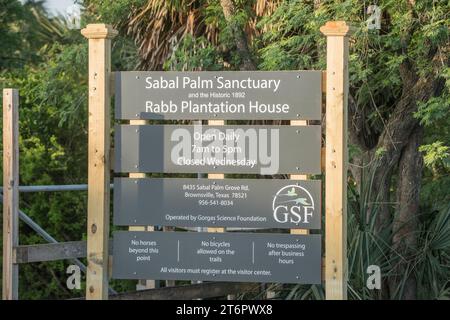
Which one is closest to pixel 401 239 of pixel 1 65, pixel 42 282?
pixel 42 282

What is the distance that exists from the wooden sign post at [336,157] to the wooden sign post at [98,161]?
5.52 feet

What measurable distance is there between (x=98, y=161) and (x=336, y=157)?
181 cm

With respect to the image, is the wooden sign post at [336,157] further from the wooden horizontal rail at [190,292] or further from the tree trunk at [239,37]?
the tree trunk at [239,37]

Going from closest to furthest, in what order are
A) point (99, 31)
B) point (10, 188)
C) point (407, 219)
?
point (99, 31) → point (10, 188) → point (407, 219)

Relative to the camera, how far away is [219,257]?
270 inches

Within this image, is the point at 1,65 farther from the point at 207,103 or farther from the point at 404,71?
the point at 207,103

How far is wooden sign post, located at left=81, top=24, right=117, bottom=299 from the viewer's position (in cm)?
696

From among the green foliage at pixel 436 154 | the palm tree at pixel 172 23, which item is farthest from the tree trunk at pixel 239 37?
the green foliage at pixel 436 154

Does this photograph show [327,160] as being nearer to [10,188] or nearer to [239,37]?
[10,188]

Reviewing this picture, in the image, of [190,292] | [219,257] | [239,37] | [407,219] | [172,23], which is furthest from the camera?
[172,23]

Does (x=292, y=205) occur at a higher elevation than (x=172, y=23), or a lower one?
lower

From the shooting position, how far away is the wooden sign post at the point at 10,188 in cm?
788

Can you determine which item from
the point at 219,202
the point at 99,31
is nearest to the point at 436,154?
the point at 219,202

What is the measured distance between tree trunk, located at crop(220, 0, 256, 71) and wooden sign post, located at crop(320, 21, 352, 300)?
314cm
